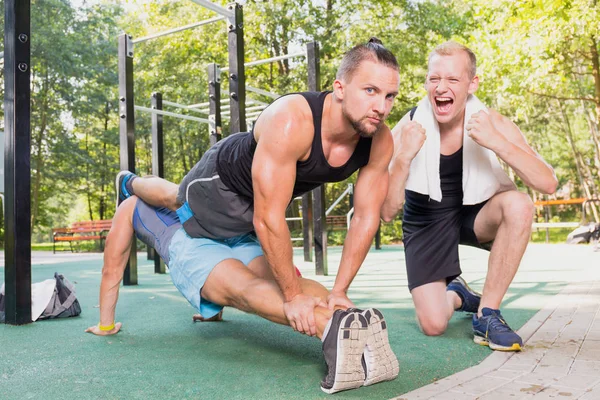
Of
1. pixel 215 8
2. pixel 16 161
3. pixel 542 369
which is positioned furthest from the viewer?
pixel 215 8

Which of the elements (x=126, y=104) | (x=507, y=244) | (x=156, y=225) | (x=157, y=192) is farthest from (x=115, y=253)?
(x=126, y=104)

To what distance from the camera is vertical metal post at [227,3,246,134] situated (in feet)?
14.8

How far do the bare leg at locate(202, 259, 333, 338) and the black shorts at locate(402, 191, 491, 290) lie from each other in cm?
90

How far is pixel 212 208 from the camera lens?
2396 millimetres

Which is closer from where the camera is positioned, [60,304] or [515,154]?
[515,154]

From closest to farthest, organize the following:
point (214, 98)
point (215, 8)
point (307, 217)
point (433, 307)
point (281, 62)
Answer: point (433, 307) < point (215, 8) < point (214, 98) < point (307, 217) < point (281, 62)

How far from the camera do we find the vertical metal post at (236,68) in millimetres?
4516

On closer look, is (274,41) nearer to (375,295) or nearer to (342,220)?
(342,220)

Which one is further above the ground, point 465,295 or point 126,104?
point 126,104

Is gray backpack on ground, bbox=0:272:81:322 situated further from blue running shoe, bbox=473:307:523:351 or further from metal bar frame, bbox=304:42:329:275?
metal bar frame, bbox=304:42:329:275

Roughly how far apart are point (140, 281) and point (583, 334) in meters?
4.17

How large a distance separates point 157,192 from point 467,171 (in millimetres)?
1555

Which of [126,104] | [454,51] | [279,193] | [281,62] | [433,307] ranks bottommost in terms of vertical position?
[433,307]

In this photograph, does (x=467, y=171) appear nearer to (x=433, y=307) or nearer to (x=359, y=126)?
(x=433, y=307)
